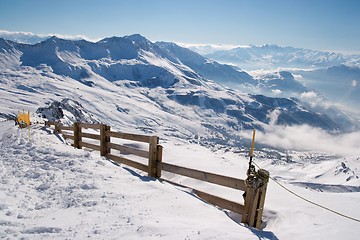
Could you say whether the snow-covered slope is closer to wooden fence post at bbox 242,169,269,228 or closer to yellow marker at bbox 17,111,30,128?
wooden fence post at bbox 242,169,269,228

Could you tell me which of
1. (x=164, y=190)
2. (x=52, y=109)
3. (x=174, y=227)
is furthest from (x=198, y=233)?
(x=52, y=109)

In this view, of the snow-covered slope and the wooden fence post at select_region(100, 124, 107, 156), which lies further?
the wooden fence post at select_region(100, 124, 107, 156)

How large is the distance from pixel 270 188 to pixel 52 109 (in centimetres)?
9791

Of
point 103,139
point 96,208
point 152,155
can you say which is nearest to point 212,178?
point 152,155

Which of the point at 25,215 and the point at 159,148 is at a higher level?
the point at 159,148

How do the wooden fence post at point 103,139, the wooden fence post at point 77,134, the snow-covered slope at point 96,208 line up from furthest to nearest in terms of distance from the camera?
1. the wooden fence post at point 77,134
2. the wooden fence post at point 103,139
3. the snow-covered slope at point 96,208

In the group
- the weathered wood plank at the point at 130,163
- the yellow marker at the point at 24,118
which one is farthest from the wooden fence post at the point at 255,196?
the yellow marker at the point at 24,118

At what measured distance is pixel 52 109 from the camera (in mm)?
97125

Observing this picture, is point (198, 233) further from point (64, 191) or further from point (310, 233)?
point (64, 191)

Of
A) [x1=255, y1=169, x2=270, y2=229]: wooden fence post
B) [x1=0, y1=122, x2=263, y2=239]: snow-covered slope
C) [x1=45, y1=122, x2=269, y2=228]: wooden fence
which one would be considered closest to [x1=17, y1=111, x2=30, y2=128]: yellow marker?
[x1=0, y1=122, x2=263, y2=239]: snow-covered slope

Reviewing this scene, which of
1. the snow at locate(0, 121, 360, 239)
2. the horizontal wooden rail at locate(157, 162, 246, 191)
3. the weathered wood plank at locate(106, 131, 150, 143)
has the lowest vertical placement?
the snow at locate(0, 121, 360, 239)

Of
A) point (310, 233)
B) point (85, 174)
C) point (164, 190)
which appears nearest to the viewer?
point (310, 233)

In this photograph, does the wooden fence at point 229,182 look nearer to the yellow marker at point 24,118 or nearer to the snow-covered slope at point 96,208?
the snow-covered slope at point 96,208

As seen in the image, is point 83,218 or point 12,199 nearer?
point 83,218
